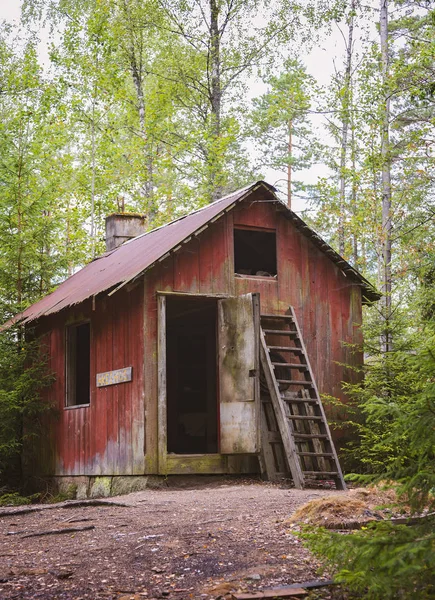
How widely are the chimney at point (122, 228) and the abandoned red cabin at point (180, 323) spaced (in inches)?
54.7

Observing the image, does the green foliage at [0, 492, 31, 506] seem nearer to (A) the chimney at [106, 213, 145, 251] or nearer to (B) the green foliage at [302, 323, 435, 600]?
(A) the chimney at [106, 213, 145, 251]

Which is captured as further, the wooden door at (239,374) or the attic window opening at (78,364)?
the attic window opening at (78,364)

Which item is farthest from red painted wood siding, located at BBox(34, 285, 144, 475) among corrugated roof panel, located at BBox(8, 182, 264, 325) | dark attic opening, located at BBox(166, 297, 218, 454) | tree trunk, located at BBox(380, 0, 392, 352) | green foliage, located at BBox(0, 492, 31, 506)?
tree trunk, located at BBox(380, 0, 392, 352)

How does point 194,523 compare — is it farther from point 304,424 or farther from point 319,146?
point 319,146

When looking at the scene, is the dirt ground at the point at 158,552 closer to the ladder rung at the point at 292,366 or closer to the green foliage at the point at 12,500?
the ladder rung at the point at 292,366

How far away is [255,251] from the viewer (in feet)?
49.4

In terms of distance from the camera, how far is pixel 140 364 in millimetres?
12359

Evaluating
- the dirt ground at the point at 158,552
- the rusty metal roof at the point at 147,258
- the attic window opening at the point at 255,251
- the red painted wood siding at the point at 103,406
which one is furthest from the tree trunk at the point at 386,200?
the dirt ground at the point at 158,552

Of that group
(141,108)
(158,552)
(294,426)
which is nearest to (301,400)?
(294,426)

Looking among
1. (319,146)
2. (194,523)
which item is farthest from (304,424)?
(319,146)

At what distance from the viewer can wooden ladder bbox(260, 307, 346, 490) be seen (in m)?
11.8

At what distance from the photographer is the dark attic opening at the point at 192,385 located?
17625 mm

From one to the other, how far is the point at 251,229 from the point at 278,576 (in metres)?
9.01

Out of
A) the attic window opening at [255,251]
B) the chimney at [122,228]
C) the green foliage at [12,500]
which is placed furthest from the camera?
the chimney at [122,228]
